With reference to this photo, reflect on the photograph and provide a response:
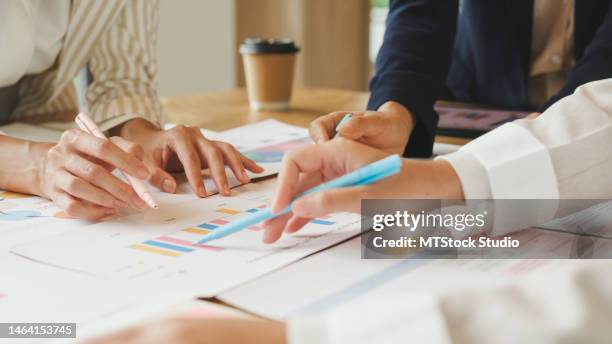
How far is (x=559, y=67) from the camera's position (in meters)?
1.23

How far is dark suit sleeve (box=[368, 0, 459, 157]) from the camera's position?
96cm

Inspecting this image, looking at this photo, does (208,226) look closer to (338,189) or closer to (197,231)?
(197,231)

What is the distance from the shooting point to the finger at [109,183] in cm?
71

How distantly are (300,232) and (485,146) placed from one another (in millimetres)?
193

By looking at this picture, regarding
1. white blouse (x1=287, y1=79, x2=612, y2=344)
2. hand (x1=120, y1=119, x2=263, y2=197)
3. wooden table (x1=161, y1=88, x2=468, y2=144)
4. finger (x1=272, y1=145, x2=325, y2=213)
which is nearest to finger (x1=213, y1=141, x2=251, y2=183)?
hand (x1=120, y1=119, x2=263, y2=197)

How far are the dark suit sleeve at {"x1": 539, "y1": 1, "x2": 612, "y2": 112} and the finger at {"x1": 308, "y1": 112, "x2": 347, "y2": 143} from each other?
0.98 ft

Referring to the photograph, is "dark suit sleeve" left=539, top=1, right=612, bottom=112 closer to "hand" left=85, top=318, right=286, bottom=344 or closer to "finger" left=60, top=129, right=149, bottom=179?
"finger" left=60, top=129, right=149, bottom=179

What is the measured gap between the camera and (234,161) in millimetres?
856

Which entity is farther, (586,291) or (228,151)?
(228,151)

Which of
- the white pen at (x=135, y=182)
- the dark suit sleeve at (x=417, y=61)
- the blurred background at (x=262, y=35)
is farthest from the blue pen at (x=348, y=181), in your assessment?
the blurred background at (x=262, y=35)

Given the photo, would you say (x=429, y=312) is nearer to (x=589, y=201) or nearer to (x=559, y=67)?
(x=589, y=201)

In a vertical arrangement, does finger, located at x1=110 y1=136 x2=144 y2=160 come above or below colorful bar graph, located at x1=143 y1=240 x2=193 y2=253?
above

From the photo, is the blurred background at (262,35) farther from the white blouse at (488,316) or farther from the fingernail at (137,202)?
the white blouse at (488,316)

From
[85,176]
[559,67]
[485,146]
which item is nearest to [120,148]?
[85,176]
